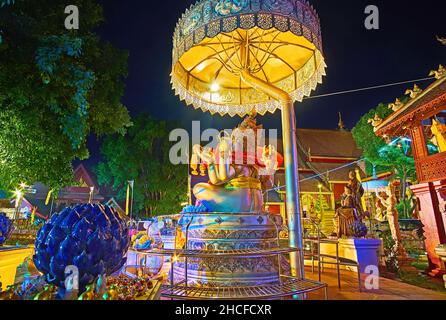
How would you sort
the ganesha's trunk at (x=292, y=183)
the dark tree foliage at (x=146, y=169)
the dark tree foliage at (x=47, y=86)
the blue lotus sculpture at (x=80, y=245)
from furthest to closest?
the dark tree foliage at (x=146, y=169), the dark tree foliage at (x=47, y=86), the ganesha's trunk at (x=292, y=183), the blue lotus sculpture at (x=80, y=245)

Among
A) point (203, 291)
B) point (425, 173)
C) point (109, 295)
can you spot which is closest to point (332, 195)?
point (425, 173)

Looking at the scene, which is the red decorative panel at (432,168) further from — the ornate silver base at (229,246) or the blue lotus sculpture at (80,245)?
the blue lotus sculpture at (80,245)

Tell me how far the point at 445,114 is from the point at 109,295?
14.2 meters

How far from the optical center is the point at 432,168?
8695mm

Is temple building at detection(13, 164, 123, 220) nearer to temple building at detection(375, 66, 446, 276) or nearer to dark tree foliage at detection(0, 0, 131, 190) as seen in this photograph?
dark tree foliage at detection(0, 0, 131, 190)

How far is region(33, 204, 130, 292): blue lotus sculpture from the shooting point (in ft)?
4.87

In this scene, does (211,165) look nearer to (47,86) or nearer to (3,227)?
(3,227)

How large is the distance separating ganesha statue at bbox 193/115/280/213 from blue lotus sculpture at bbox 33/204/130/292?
3.61 metres

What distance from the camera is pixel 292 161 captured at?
430cm

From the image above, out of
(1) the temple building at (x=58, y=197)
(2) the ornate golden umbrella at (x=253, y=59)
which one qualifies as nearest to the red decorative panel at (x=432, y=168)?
(2) the ornate golden umbrella at (x=253, y=59)

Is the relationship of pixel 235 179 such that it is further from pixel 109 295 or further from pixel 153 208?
pixel 153 208

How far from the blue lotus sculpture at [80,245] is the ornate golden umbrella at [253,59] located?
A: 3.01 meters

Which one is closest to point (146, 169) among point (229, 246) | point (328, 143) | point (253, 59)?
point (253, 59)

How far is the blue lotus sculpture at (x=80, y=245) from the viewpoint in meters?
1.49
